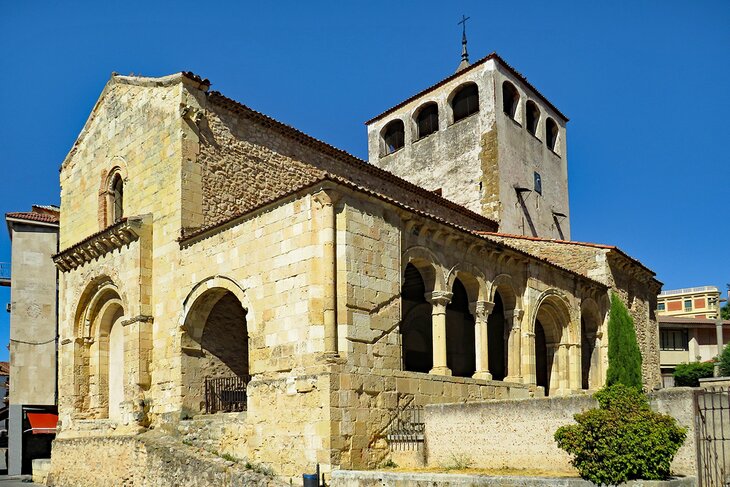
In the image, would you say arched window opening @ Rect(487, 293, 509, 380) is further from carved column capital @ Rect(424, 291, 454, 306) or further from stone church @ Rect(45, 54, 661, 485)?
carved column capital @ Rect(424, 291, 454, 306)

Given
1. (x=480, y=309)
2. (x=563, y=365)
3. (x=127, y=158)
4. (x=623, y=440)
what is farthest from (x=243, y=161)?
(x=623, y=440)

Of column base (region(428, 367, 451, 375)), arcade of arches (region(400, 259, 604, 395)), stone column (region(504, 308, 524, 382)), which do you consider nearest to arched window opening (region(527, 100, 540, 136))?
arcade of arches (region(400, 259, 604, 395))

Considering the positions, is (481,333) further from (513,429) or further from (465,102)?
(465,102)

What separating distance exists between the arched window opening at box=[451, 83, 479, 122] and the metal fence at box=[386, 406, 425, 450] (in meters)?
18.1

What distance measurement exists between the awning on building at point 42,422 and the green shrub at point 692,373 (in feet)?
113

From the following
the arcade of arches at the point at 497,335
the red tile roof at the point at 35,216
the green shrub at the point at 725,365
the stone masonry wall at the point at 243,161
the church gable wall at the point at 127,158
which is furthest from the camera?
the green shrub at the point at 725,365

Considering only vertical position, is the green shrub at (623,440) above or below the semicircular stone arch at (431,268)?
below

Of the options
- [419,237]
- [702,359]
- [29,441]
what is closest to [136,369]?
[419,237]

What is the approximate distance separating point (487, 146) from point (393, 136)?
19.7ft

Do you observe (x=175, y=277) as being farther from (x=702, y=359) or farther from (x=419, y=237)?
(x=702, y=359)

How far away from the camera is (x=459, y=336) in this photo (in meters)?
21.3

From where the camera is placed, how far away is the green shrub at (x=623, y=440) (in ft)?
27.9

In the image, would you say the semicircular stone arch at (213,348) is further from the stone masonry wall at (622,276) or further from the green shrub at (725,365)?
the green shrub at (725,365)

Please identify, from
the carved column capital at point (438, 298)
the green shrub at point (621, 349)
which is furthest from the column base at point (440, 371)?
the green shrub at point (621, 349)
